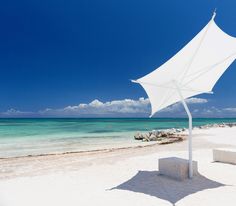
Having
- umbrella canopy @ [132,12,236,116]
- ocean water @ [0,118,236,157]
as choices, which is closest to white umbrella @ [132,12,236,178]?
umbrella canopy @ [132,12,236,116]

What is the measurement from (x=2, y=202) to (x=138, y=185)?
11.0 feet

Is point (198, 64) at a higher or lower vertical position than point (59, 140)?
higher

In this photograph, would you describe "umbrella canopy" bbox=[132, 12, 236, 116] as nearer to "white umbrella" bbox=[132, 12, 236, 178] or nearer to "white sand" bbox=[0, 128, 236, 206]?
"white umbrella" bbox=[132, 12, 236, 178]

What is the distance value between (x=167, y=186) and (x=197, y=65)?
142 inches

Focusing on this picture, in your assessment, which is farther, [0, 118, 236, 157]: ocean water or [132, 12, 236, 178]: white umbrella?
[0, 118, 236, 157]: ocean water

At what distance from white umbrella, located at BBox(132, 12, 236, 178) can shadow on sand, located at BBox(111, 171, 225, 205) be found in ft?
1.68

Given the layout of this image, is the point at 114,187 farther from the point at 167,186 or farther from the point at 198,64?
the point at 198,64

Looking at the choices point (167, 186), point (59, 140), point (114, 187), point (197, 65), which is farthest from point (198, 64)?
point (59, 140)

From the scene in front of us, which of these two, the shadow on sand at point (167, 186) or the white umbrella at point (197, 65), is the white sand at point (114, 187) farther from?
the white umbrella at point (197, 65)

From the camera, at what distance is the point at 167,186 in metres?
6.95

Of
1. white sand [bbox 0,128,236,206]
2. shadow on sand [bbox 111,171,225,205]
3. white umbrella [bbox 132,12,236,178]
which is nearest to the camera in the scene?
white sand [bbox 0,128,236,206]

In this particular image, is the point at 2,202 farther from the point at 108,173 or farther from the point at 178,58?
the point at 178,58

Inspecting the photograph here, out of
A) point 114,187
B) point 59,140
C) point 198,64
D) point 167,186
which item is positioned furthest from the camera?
point 59,140

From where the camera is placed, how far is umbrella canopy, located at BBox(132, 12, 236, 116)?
7793 millimetres
